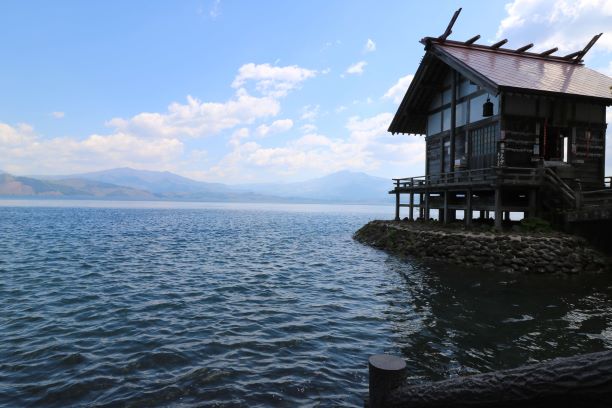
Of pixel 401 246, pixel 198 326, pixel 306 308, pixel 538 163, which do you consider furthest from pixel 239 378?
pixel 538 163

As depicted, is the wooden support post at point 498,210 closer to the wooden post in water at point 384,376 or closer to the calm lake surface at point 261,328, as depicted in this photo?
the calm lake surface at point 261,328

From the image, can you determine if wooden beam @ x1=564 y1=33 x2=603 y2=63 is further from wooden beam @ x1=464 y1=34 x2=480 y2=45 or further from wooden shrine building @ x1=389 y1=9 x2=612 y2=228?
wooden beam @ x1=464 y1=34 x2=480 y2=45

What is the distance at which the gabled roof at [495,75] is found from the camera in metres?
23.4

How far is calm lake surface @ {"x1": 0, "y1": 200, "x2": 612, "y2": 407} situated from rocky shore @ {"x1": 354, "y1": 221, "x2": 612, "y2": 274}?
1021 mm

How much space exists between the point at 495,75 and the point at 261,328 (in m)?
21.5

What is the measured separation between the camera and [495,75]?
2381 cm

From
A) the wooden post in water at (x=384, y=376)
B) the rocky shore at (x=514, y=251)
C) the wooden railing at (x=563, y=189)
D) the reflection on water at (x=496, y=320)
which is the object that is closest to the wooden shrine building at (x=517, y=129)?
the wooden railing at (x=563, y=189)

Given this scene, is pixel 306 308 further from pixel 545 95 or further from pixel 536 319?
pixel 545 95

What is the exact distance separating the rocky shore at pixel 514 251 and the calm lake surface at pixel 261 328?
3.35ft

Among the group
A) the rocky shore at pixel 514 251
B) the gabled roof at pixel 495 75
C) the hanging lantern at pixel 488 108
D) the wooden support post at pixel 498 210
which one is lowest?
the rocky shore at pixel 514 251

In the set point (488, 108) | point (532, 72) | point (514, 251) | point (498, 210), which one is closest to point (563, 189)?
point (498, 210)

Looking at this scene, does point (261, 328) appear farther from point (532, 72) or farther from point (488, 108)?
point (532, 72)

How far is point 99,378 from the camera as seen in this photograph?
313 inches

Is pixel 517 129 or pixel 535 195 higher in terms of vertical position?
pixel 517 129
